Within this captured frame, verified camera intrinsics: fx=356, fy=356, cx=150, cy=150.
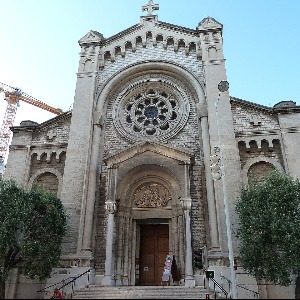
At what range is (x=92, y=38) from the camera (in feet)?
79.0

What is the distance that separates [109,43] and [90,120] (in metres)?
6.11

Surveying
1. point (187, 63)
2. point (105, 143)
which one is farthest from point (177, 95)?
point (105, 143)

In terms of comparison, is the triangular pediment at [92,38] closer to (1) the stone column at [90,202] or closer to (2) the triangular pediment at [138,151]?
(1) the stone column at [90,202]

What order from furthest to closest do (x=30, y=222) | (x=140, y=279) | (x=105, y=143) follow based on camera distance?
(x=105, y=143)
(x=140, y=279)
(x=30, y=222)

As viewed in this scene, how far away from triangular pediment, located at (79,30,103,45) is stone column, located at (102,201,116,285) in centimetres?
1181

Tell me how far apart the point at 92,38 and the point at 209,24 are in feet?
25.7

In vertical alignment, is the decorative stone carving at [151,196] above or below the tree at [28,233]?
above

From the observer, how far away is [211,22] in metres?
22.9

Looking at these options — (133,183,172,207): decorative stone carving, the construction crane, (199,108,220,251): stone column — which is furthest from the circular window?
the construction crane

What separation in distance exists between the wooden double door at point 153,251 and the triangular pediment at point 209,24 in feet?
41.5

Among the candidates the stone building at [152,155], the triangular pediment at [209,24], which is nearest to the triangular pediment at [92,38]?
the stone building at [152,155]

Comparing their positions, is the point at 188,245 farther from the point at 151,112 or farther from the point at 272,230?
the point at 151,112

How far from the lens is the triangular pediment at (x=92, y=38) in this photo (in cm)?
2393

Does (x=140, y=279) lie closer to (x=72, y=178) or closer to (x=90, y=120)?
(x=72, y=178)
